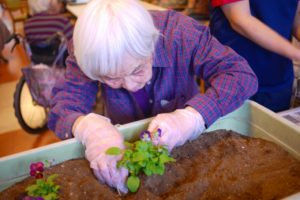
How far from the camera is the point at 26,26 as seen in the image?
226 centimetres

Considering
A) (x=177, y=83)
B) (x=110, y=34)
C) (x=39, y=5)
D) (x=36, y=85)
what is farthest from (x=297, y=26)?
(x=39, y=5)

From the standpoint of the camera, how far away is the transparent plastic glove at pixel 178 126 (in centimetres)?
72

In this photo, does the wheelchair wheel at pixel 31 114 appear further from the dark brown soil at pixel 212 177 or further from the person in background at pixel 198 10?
the dark brown soil at pixel 212 177

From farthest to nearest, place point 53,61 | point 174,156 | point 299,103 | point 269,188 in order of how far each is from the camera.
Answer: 1. point 53,61
2. point 299,103
3. point 174,156
4. point 269,188

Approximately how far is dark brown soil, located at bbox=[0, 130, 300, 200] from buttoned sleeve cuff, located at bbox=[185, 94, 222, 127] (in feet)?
0.20

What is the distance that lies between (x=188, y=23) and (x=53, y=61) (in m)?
1.54

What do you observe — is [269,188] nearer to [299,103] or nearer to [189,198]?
[189,198]

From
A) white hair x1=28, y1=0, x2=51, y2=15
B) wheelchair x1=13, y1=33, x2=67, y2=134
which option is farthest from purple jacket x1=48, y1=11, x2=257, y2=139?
white hair x1=28, y1=0, x2=51, y2=15

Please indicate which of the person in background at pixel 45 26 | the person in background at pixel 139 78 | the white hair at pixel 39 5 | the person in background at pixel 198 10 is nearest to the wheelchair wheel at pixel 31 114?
the person in background at pixel 45 26

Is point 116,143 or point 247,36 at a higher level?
point 247,36

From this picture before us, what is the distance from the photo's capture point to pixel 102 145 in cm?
70

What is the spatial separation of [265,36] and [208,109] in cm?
33

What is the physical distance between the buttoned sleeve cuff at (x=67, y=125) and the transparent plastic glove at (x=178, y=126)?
7.9 inches

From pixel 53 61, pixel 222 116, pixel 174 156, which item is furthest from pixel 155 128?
pixel 53 61
